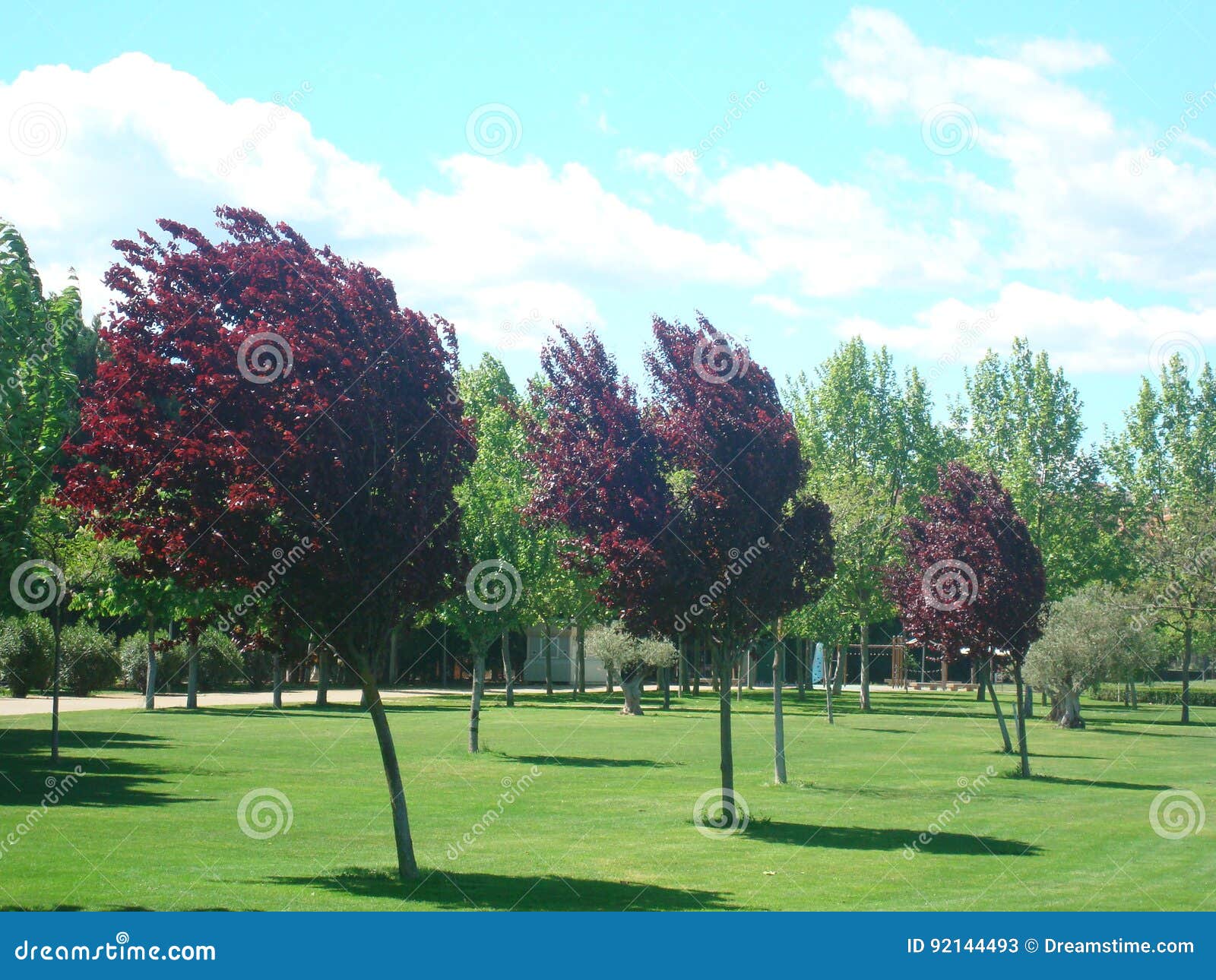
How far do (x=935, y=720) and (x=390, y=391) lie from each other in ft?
134

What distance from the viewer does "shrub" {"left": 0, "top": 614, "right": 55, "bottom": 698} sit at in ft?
157

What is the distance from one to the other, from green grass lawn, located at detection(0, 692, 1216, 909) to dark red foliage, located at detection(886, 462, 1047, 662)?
3.12 metres

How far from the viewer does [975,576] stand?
2544cm

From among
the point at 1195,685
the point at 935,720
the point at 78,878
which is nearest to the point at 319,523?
the point at 78,878

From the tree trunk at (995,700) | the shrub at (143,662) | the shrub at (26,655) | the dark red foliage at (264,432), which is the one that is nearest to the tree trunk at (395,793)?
the dark red foliage at (264,432)

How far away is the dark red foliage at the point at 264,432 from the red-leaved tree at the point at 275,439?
2 centimetres

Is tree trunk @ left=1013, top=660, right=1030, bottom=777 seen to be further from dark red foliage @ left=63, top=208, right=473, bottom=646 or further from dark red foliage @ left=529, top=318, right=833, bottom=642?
dark red foliage @ left=63, top=208, right=473, bottom=646

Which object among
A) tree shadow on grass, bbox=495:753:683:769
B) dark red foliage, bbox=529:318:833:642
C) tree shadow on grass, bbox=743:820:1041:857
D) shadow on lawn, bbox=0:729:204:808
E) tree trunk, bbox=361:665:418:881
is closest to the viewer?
tree trunk, bbox=361:665:418:881

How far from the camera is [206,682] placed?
5866cm

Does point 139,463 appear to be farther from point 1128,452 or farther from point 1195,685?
point 1195,685

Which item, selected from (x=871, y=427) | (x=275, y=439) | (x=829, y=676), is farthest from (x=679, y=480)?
(x=871, y=427)

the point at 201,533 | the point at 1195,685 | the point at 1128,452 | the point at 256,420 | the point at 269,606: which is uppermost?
the point at 1128,452

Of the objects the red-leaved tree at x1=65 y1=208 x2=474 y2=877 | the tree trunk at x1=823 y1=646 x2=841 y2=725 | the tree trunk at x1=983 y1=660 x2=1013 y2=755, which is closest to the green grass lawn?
the tree trunk at x1=983 y1=660 x2=1013 y2=755

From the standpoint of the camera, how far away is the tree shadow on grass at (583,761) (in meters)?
26.8
